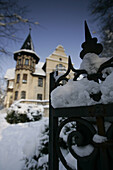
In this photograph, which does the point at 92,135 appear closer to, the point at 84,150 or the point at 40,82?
the point at 84,150

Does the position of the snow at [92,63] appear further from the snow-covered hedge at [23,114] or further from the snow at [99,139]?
the snow-covered hedge at [23,114]

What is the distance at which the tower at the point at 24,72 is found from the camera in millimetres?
15297

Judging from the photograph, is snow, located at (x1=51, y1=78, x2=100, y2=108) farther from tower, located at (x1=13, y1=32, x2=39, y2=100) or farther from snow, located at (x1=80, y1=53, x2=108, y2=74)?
tower, located at (x1=13, y1=32, x2=39, y2=100)

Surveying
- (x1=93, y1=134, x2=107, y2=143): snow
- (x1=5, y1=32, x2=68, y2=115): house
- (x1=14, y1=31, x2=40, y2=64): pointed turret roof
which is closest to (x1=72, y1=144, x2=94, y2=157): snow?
(x1=93, y1=134, x2=107, y2=143): snow

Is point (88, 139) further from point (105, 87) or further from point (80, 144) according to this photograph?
point (105, 87)

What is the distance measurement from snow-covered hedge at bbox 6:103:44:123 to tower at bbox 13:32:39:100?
21.2ft

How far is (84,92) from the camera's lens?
0.56 metres

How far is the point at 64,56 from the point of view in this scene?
1880 centimetres

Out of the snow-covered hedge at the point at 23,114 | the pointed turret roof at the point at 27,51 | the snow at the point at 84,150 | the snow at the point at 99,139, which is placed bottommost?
the snow-covered hedge at the point at 23,114

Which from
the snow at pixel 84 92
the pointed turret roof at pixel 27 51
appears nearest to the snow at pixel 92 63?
the snow at pixel 84 92

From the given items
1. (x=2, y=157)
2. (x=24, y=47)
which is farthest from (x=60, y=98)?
(x=24, y=47)

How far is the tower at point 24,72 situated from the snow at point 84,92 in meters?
15.5

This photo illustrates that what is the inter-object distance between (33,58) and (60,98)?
19.0m

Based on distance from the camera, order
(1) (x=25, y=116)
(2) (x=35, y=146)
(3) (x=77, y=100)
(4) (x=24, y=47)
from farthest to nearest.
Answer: (4) (x=24, y=47)
(1) (x=25, y=116)
(2) (x=35, y=146)
(3) (x=77, y=100)
